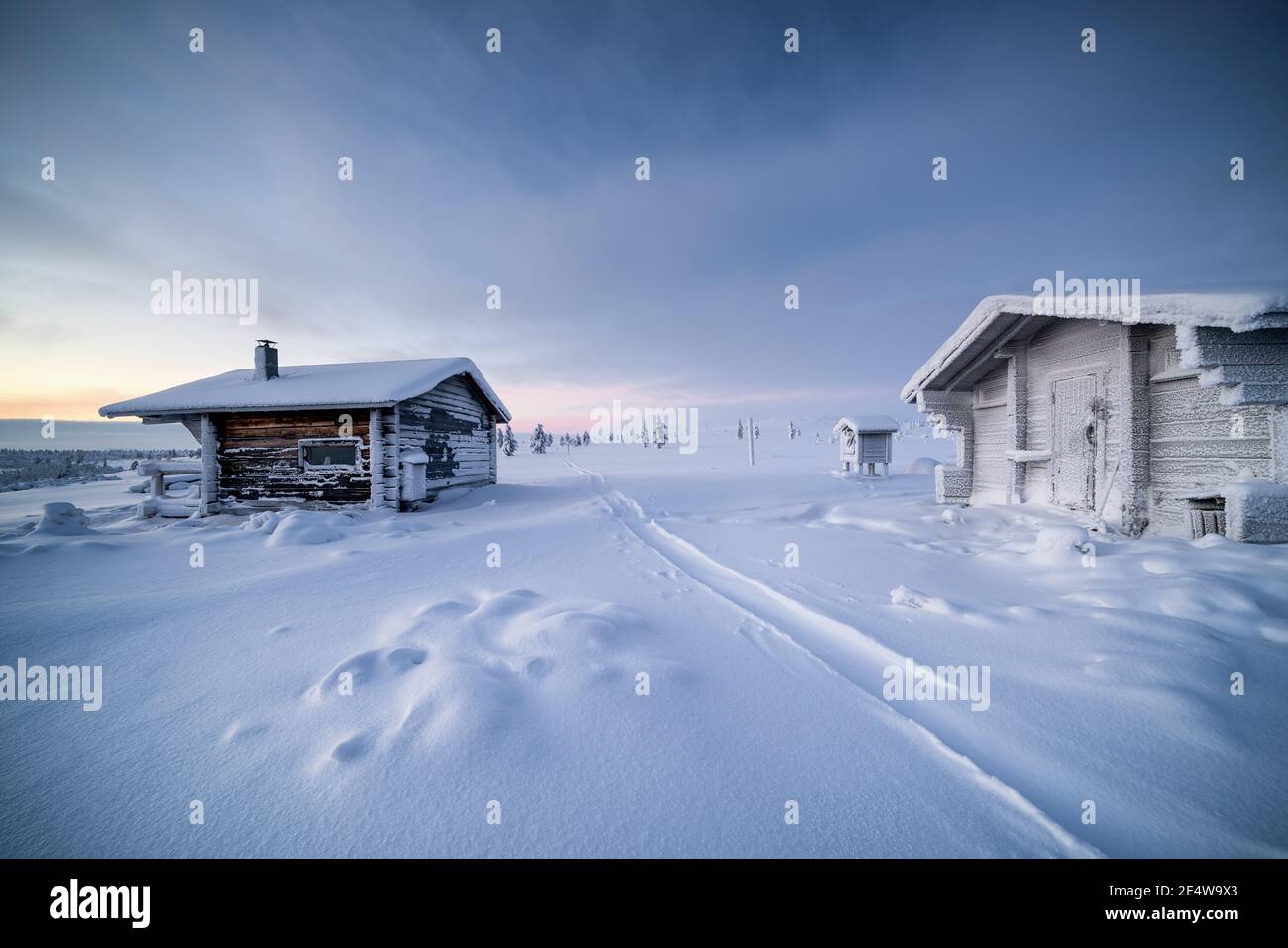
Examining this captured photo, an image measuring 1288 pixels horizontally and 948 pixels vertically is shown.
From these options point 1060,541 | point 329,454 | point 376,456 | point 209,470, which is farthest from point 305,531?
point 1060,541

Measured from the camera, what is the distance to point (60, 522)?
30.0ft

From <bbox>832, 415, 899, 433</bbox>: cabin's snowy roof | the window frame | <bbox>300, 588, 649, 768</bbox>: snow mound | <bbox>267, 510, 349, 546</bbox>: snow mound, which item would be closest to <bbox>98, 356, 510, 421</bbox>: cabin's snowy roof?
the window frame

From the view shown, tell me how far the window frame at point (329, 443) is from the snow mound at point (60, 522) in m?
4.16

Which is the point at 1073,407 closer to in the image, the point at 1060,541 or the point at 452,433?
the point at 1060,541

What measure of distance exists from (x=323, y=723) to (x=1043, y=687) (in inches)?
186

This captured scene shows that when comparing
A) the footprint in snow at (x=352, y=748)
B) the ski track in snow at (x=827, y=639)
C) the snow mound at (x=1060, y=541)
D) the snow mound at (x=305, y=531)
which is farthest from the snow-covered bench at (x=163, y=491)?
the snow mound at (x=1060, y=541)

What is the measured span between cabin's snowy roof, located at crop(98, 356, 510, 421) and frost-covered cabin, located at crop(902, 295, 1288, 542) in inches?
518

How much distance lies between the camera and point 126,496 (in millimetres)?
A: 20297

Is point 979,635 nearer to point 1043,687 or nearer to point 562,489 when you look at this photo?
point 1043,687

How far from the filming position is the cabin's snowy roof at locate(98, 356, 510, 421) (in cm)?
1212

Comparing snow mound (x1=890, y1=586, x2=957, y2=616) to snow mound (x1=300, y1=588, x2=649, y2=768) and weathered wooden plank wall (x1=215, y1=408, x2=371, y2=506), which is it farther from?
weathered wooden plank wall (x1=215, y1=408, x2=371, y2=506)

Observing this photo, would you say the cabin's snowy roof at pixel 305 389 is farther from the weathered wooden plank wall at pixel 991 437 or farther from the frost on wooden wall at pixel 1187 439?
the frost on wooden wall at pixel 1187 439

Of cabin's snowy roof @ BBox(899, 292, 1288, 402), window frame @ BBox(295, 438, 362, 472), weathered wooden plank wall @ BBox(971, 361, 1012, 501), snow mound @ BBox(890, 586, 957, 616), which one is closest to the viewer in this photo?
snow mound @ BBox(890, 586, 957, 616)
